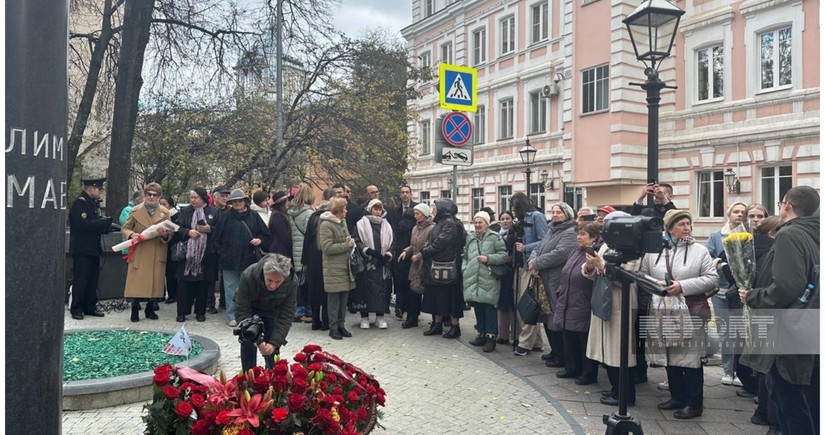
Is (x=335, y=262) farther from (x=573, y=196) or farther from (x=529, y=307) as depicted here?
(x=573, y=196)

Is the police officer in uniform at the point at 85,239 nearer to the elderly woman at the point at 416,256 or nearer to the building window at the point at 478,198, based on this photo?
the elderly woman at the point at 416,256

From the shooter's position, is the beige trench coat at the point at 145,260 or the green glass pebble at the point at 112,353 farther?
the beige trench coat at the point at 145,260

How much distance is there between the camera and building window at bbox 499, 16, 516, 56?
31781mm

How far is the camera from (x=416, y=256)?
9.28 m

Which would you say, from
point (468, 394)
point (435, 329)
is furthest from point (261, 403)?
point (435, 329)

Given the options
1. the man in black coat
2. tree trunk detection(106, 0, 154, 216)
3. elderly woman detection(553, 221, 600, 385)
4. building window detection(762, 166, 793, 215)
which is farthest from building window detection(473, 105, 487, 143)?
elderly woman detection(553, 221, 600, 385)

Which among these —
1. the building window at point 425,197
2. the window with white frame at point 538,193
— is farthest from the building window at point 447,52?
the window with white frame at point 538,193

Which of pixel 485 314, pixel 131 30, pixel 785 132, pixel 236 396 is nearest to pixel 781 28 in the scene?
pixel 785 132

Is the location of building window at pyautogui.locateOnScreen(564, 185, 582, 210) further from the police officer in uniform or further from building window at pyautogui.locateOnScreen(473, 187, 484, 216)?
the police officer in uniform

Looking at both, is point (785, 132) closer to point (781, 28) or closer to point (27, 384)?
point (781, 28)

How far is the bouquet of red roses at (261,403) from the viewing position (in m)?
3.28

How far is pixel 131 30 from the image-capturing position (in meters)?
12.5

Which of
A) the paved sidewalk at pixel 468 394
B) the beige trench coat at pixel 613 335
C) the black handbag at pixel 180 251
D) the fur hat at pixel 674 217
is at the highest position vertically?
the fur hat at pixel 674 217

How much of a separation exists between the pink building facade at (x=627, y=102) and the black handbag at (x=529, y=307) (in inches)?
447
